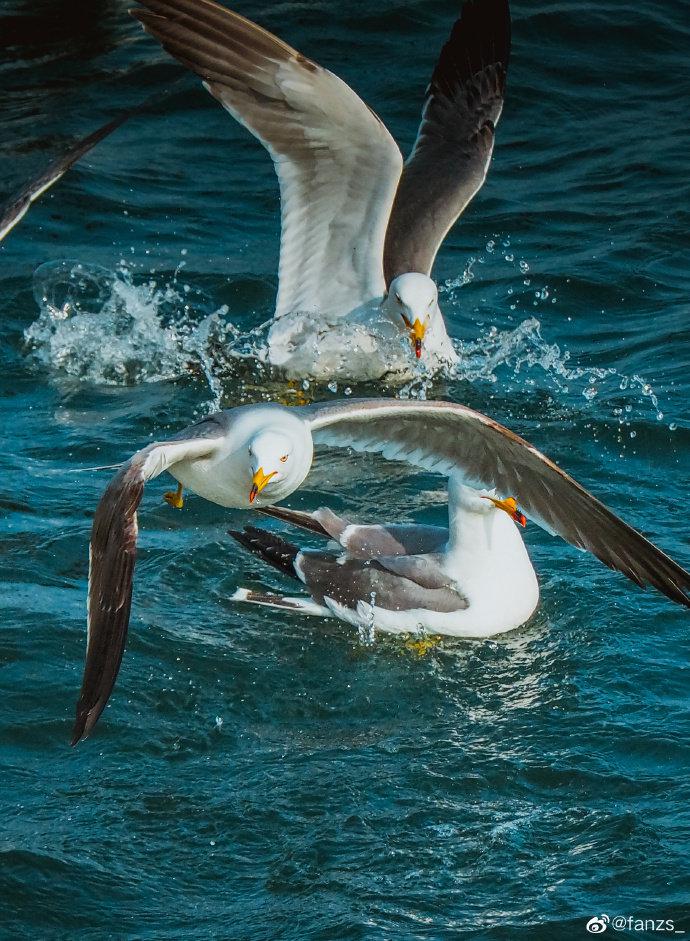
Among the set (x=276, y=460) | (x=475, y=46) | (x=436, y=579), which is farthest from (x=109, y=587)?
(x=475, y=46)

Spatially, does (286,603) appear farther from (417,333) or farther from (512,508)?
(417,333)

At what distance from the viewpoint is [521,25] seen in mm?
13469

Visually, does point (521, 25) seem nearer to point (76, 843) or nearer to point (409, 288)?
point (409, 288)

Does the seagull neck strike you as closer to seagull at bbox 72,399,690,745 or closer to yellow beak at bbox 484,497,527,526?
seagull at bbox 72,399,690,745

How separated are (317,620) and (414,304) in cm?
265

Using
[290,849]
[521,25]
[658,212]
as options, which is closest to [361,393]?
[658,212]

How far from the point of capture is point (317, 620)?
6.12 m

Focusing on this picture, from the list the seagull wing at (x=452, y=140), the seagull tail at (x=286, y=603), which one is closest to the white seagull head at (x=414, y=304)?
the seagull wing at (x=452, y=140)

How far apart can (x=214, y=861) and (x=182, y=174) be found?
331 inches

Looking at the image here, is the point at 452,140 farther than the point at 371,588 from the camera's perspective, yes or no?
Yes

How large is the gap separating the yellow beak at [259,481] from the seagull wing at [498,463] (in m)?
0.46

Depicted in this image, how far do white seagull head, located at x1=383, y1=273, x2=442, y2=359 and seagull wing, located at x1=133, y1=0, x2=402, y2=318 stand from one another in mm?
241

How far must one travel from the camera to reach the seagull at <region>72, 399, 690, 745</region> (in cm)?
533

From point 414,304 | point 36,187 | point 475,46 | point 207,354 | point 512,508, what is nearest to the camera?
point 512,508
